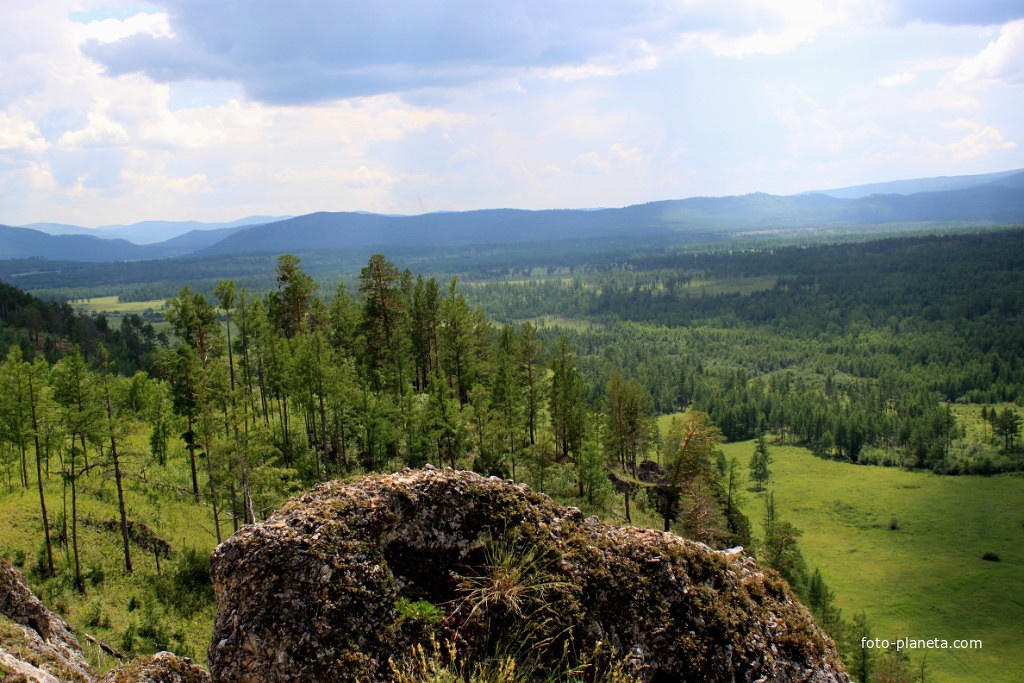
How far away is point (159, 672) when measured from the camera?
9.66m

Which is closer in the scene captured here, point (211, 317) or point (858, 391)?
point (211, 317)

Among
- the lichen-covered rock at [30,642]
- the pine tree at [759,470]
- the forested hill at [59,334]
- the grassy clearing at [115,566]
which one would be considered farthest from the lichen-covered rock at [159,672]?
the pine tree at [759,470]

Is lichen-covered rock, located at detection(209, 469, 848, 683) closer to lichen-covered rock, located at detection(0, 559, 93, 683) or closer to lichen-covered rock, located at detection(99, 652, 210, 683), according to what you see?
lichen-covered rock, located at detection(99, 652, 210, 683)

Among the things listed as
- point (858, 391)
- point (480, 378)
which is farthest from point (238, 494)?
point (858, 391)

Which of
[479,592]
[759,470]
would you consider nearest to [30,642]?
[479,592]

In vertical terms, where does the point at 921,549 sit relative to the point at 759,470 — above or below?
below

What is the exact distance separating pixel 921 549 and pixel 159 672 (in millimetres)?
107838

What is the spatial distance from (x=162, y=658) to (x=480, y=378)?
46.9 m

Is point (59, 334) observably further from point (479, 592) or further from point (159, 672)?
point (479, 592)

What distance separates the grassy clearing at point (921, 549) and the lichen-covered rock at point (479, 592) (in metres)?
63.5

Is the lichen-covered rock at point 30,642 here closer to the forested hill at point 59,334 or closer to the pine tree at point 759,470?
the forested hill at point 59,334

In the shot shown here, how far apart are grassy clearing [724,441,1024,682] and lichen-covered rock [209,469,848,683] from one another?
6346 centimetres

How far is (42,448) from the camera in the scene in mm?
31844

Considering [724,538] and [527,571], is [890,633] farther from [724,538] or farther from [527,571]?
[527,571]
